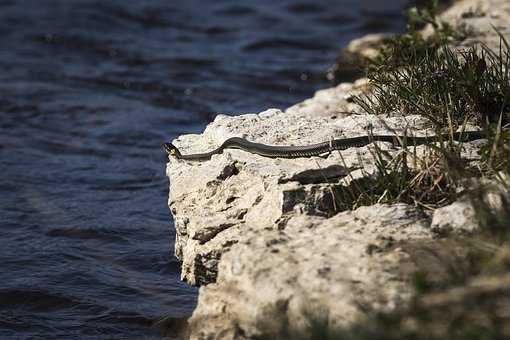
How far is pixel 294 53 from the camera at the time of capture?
1538cm

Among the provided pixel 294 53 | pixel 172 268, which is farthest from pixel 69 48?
pixel 172 268

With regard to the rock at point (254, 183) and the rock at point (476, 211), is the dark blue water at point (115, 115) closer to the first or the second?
the rock at point (254, 183)

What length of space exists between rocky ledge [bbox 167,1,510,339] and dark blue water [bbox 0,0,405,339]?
1085 millimetres

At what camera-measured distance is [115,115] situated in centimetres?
1190

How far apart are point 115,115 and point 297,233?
298 inches

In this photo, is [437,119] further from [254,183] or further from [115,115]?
[115,115]

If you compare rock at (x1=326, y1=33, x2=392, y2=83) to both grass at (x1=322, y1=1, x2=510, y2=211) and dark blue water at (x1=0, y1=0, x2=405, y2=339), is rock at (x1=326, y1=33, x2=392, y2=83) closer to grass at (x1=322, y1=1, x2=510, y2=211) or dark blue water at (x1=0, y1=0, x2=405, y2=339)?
dark blue water at (x1=0, y1=0, x2=405, y2=339)

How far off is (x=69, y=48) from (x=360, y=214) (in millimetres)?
11214

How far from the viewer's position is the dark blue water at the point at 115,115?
6.64m

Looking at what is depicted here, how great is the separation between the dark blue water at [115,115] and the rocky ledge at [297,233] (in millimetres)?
1085

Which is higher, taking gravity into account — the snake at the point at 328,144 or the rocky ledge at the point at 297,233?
the snake at the point at 328,144

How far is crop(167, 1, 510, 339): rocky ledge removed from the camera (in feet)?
13.2

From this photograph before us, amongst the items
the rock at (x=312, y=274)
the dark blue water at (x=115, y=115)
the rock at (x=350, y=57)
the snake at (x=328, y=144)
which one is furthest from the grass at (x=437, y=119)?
the rock at (x=350, y=57)


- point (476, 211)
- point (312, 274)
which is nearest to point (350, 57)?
point (476, 211)
